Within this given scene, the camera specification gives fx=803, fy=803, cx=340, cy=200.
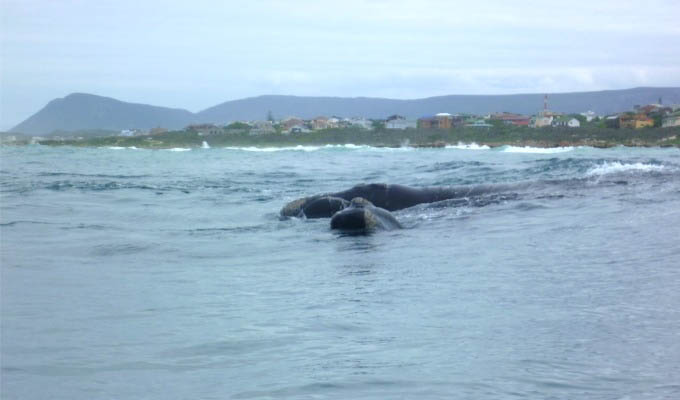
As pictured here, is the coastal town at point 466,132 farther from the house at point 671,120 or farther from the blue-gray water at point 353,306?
the blue-gray water at point 353,306

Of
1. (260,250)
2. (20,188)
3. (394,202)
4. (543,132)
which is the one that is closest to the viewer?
(260,250)

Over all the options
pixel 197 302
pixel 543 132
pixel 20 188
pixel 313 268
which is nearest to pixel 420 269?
pixel 313 268

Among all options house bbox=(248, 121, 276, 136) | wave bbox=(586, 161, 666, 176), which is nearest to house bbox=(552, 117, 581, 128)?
house bbox=(248, 121, 276, 136)

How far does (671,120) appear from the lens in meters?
57.3

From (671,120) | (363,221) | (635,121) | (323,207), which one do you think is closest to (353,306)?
(363,221)

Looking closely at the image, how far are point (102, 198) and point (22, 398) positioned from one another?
13452mm

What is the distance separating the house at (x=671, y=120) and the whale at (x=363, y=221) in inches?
1952

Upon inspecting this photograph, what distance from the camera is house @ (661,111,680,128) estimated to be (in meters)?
56.1

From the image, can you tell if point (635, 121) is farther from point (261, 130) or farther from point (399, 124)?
point (261, 130)

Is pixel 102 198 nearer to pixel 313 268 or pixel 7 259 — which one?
pixel 7 259

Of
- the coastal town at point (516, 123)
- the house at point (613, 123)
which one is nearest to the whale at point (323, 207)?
the coastal town at point (516, 123)

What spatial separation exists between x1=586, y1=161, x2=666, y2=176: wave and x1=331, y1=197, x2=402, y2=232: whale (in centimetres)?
853

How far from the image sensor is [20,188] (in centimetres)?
1953

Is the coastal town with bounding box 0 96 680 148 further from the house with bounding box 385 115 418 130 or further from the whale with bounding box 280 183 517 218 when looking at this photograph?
the whale with bounding box 280 183 517 218
